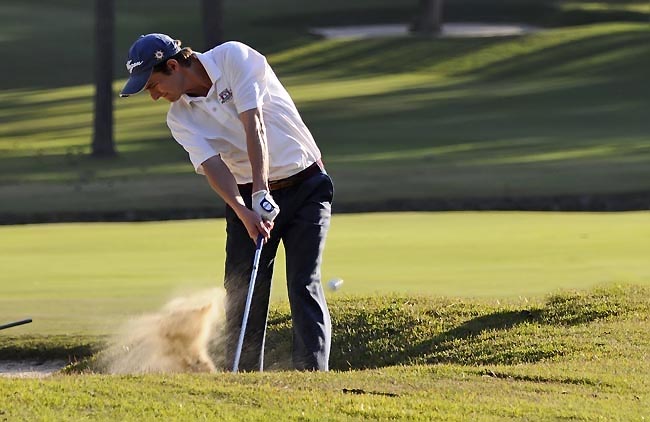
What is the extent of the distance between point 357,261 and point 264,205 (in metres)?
4.98

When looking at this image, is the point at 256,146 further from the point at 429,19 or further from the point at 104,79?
the point at 429,19

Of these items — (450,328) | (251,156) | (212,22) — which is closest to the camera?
(251,156)

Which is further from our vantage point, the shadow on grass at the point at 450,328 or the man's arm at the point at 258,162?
the shadow on grass at the point at 450,328

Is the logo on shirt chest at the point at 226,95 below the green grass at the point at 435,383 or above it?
above

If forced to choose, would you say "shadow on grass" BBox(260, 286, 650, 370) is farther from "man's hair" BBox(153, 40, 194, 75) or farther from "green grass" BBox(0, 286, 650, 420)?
"man's hair" BBox(153, 40, 194, 75)

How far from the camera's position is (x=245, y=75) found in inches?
254

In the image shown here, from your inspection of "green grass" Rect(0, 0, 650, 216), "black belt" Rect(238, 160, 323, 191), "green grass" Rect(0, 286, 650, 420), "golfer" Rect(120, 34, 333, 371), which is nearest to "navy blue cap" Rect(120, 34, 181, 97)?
"golfer" Rect(120, 34, 333, 371)

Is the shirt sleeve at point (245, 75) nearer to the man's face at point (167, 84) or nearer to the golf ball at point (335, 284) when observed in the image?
→ the man's face at point (167, 84)

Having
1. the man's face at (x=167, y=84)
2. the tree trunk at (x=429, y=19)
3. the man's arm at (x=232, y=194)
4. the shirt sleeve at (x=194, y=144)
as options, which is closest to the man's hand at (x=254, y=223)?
the man's arm at (x=232, y=194)

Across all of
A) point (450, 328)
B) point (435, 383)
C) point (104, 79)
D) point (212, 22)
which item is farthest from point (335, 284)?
point (212, 22)

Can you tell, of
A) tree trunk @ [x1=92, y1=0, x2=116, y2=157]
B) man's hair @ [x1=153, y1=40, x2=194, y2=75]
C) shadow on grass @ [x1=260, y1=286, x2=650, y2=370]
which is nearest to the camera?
man's hair @ [x1=153, y1=40, x2=194, y2=75]

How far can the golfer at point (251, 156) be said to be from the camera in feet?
21.0

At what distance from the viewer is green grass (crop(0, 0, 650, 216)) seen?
66.5 feet

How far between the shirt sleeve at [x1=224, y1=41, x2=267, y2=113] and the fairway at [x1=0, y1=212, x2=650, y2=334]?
2.66m
